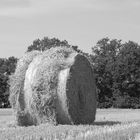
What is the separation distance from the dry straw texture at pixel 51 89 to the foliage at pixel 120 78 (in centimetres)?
3464

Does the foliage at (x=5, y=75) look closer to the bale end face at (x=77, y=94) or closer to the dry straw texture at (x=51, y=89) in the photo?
the bale end face at (x=77, y=94)

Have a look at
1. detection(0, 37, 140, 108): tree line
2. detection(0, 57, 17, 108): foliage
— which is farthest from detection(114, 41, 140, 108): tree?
detection(0, 57, 17, 108): foliage

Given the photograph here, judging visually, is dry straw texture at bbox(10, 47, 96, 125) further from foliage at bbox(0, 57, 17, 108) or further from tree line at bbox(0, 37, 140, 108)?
tree line at bbox(0, 37, 140, 108)

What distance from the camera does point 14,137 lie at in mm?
13117

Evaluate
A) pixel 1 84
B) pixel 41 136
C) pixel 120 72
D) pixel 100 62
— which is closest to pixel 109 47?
pixel 100 62

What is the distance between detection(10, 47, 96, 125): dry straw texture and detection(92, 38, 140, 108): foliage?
34636 millimetres

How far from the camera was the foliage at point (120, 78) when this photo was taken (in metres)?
55.8

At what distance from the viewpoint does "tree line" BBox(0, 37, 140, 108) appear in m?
55.5

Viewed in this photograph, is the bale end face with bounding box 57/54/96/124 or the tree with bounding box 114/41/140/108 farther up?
the tree with bounding box 114/41/140/108

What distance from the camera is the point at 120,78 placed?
192ft

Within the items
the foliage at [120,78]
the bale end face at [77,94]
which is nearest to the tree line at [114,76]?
the foliage at [120,78]

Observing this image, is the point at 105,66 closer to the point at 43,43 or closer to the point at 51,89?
the point at 43,43

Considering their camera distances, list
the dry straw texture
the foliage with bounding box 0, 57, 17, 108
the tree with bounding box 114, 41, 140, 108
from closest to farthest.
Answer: the dry straw texture
the foliage with bounding box 0, 57, 17, 108
the tree with bounding box 114, 41, 140, 108

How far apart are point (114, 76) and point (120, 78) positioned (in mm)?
692
